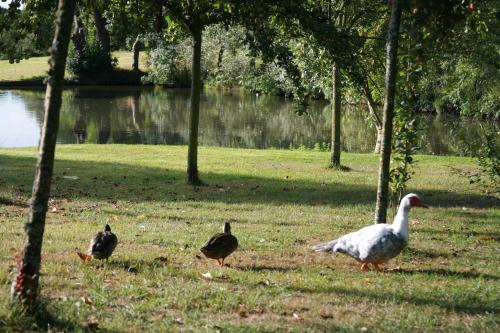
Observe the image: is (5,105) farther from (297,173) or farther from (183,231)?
(183,231)

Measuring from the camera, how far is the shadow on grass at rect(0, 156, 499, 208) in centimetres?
1781

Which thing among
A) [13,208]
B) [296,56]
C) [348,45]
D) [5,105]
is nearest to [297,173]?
[296,56]

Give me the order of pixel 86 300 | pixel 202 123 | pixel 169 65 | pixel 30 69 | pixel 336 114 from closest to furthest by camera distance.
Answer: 1. pixel 86 300
2. pixel 336 114
3. pixel 202 123
4. pixel 169 65
5. pixel 30 69

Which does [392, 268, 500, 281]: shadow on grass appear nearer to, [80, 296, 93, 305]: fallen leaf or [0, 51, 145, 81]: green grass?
[80, 296, 93, 305]: fallen leaf

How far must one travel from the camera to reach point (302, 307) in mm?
7266

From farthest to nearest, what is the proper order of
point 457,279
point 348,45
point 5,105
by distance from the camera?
point 5,105
point 348,45
point 457,279

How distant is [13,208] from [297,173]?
11.3 meters

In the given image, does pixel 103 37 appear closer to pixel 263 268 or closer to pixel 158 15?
pixel 158 15

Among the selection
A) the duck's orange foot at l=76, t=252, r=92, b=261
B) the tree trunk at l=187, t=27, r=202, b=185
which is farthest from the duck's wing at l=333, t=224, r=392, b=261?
the tree trunk at l=187, t=27, r=202, b=185

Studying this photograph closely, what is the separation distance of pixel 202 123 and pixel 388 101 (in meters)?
40.7

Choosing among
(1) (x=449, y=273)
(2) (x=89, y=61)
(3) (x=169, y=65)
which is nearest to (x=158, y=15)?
(1) (x=449, y=273)

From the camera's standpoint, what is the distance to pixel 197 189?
19.4 meters

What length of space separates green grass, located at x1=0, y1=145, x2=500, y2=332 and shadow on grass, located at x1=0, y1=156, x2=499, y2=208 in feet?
0.20

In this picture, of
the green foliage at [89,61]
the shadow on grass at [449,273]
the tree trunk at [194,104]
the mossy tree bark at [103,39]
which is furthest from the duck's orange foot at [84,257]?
the mossy tree bark at [103,39]
